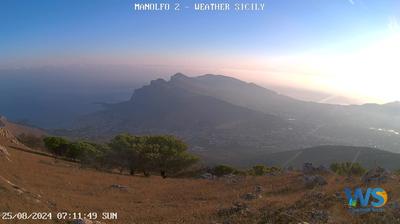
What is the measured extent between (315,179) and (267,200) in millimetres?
5758

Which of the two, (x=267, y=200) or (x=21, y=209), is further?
(x=267, y=200)

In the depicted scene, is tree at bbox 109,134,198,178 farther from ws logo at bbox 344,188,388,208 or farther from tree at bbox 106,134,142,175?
ws logo at bbox 344,188,388,208

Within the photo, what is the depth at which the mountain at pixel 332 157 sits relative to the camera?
246 ft

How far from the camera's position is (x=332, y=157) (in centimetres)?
8944

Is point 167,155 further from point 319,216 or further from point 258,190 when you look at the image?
point 319,216

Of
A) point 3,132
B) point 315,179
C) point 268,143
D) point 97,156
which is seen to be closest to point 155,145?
point 97,156

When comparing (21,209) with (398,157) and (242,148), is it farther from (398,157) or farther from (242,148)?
(242,148)

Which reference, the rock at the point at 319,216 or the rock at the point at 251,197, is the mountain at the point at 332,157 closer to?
the rock at the point at 251,197

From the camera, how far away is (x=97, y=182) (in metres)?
26.3

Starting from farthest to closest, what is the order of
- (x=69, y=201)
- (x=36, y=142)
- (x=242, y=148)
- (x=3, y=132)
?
1. (x=242, y=148)
2. (x=36, y=142)
3. (x=3, y=132)
4. (x=69, y=201)

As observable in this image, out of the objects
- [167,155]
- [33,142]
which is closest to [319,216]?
[167,155]

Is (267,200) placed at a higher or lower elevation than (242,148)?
higher

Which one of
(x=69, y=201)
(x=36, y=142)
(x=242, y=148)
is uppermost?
(x=69, y=201)

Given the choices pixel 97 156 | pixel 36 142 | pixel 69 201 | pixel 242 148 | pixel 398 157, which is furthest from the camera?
pixel 242 148
